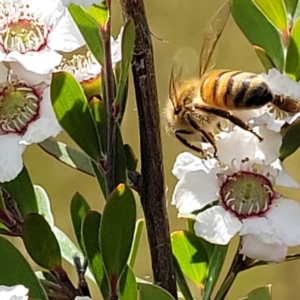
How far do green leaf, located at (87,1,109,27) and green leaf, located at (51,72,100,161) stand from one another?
6 centimetres

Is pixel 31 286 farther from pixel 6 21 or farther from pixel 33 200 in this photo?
pixel 6 21

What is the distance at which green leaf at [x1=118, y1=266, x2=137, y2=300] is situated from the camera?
2.26 ft

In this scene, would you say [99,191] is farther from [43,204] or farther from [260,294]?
[260,294]

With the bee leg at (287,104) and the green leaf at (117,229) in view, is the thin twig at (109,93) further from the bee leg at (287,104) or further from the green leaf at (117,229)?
the bee leg at (287,104)

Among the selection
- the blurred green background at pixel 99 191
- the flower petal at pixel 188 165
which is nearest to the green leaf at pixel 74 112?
the flower petal at pixel 188 165

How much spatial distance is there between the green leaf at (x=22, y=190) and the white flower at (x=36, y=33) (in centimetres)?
14

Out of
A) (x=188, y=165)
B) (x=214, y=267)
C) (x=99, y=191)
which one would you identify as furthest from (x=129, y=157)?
(x=99, y=191)

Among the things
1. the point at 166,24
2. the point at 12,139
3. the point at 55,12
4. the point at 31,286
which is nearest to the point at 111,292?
the point at 31,286

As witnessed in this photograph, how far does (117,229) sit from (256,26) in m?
0.30

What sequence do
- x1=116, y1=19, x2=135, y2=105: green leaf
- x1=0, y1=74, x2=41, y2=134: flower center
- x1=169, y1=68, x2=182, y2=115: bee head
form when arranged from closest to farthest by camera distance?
x1=116, y1=19, x2=135, y2=105: green leaf, x1=0, y1=74, x2=41, y2=134: flower center, x1=169, y1=68, x2=182, y2=115: bee head

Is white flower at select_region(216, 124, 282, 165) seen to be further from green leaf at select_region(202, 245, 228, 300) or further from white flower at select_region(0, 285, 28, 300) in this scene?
white flower at select_region(0, 285, 28, 300)

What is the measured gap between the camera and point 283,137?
71 centimetres

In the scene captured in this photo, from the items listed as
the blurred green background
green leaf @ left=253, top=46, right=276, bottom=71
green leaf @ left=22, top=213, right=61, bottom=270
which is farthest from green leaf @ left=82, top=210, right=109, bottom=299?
the blurred green background

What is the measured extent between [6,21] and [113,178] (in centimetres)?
21
